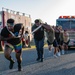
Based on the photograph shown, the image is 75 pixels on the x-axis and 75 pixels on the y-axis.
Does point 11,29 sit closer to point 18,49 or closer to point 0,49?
point 18,49

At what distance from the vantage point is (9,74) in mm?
9242

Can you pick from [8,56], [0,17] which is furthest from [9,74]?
[0,17]

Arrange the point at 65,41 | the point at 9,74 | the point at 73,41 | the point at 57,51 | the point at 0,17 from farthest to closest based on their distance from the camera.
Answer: the point at 0,17 < the point at 73,41 < the point at 65,41 < the point at 57,51 < the point at 9,74

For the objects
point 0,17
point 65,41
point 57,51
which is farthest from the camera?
point 0,17

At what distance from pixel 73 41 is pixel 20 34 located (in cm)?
1376

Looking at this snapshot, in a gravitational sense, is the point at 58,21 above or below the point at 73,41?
above

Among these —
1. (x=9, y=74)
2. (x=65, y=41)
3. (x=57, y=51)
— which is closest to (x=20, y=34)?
(x=9, y=74)

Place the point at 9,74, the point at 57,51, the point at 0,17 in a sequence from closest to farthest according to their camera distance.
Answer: the point at 9,74 < the point at 57,51 < the point at 0,17

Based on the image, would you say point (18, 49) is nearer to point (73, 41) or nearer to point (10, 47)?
point (10, 47)

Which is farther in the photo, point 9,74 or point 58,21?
point 58,21

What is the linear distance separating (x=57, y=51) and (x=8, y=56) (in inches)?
266

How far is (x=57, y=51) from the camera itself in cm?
1633

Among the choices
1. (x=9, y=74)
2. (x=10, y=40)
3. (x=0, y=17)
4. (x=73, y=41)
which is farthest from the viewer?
(x=0, y=17)

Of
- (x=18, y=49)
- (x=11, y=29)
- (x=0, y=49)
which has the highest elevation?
(x=11, y=29)
